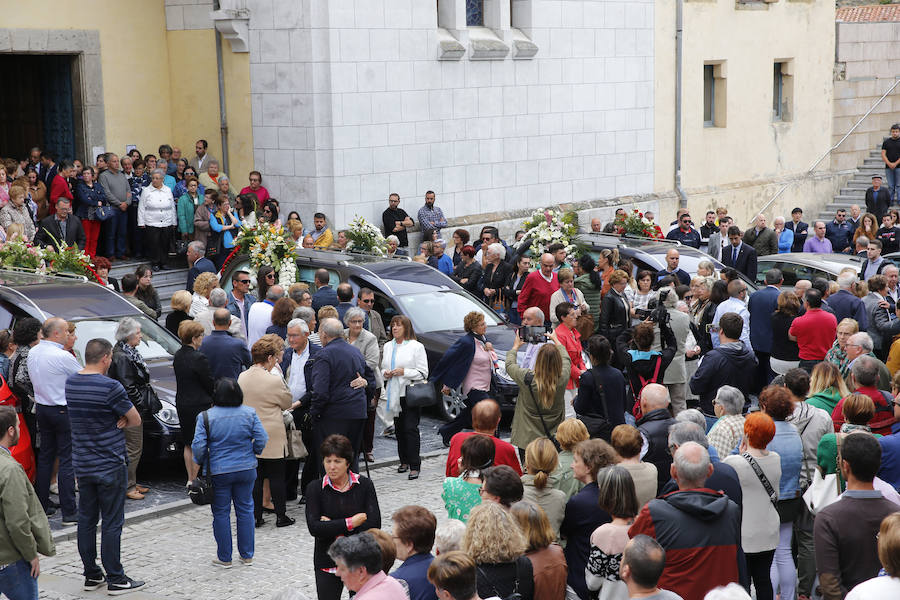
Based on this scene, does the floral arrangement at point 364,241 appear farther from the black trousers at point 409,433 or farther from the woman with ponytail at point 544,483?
the woman with ponytail at point 544,483

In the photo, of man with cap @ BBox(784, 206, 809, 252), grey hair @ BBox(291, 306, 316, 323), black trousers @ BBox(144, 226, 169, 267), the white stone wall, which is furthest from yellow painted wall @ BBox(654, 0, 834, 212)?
grey hair @ BBox(291, 306, 316, 323)

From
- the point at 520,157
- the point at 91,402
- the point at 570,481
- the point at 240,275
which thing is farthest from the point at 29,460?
the point at 520,157

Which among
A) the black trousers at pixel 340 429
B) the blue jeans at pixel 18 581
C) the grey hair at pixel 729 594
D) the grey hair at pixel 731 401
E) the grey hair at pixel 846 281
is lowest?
the blue jeans at pixel 18 581

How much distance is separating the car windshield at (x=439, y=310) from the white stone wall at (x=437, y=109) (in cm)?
545

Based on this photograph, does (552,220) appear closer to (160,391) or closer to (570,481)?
(160,391)

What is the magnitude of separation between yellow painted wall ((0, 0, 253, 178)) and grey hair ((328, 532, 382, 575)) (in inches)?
604

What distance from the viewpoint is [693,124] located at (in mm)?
26859

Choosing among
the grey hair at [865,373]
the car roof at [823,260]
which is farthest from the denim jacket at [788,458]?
the car roof at [823,260]

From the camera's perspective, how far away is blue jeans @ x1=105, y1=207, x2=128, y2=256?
59.4ft

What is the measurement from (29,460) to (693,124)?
20.0 m

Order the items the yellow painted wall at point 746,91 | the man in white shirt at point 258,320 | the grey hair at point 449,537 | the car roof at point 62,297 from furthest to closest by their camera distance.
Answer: the yellow painted wall at point 746,91 < the man in white shirt at point 258,320 < the car roof at point 62,297 < the grey hair at point 449,537

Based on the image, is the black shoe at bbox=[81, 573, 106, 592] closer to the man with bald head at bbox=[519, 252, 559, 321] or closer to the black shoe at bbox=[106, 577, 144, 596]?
the black shoe at bbox=[106, 577, 144, 596]

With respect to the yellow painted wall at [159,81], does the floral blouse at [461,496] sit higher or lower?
lower

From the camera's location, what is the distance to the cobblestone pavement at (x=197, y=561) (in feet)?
27.9
